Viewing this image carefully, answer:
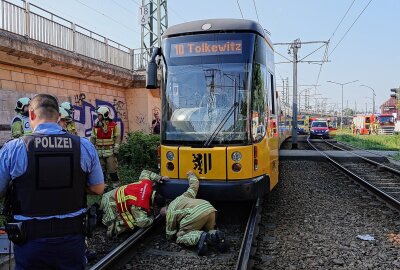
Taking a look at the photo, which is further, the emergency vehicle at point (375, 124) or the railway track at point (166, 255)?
the emergency vehicle at point (375, 124)

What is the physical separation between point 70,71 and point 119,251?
7.94 metres

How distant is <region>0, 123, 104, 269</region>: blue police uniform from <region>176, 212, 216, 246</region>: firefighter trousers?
9.12ft

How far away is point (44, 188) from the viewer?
2.64 m

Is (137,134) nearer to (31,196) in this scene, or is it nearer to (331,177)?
(331,177)

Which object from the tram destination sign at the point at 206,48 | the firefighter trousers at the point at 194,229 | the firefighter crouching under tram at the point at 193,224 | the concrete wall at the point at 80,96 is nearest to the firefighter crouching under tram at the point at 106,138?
the concrete wall at the point at 80,96

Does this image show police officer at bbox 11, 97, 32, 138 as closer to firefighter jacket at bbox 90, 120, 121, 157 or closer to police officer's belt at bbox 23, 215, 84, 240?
firefighter jacket at bbox 90, 120, 121, 157

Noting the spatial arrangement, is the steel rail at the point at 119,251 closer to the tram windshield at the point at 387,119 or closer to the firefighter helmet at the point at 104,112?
the firefighter helmet at the point at 104,112

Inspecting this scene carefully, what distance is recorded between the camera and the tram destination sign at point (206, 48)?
6801 mm

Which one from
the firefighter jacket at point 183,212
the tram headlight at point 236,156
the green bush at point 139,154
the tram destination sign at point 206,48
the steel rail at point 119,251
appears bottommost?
the steel rail at point 119,251

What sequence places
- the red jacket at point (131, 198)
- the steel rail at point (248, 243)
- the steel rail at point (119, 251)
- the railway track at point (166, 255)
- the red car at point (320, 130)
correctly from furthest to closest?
the red car at point (320, 130)
the red jacket at point (131, 198)
the railway track at point (166, 255)
the steel rail at point (248, 243)
the steel rail at point (119, 251)

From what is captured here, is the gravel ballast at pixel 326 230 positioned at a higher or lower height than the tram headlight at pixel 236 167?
lower

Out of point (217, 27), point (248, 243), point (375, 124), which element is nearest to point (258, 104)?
point (217, 27)

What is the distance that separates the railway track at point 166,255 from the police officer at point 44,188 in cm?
179

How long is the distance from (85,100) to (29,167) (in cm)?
1057
